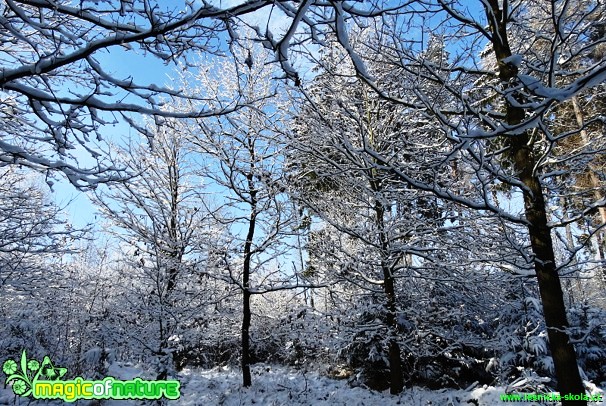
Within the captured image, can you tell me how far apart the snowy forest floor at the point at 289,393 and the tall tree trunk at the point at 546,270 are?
2580 mm

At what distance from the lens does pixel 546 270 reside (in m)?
3.12

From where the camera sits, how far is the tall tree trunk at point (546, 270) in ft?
9.72

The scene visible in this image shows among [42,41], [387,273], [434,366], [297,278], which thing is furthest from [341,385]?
[42,41]

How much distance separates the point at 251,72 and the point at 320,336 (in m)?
6.59

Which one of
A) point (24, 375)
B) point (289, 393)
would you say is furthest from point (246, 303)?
point (24, 375)

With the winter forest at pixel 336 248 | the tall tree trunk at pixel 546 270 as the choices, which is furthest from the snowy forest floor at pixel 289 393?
the tall tree trunk at pixel 546 270

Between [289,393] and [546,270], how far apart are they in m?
5.67

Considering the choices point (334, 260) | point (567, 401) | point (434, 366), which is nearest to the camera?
point (567, 401)

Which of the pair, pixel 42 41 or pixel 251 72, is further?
pixel 251 72

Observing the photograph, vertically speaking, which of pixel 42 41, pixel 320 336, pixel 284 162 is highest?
pixel 42 41

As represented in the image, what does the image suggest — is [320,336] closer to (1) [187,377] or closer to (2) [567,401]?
(1) [187,377]

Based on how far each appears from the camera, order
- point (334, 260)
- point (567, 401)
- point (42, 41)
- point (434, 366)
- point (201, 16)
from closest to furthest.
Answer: point (201, 16) < point (567, 401) < point (42, 41) < point (334, 260) < point (434, 366)

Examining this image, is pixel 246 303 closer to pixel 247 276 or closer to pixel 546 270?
pixel 247 276

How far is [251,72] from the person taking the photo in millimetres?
8617
